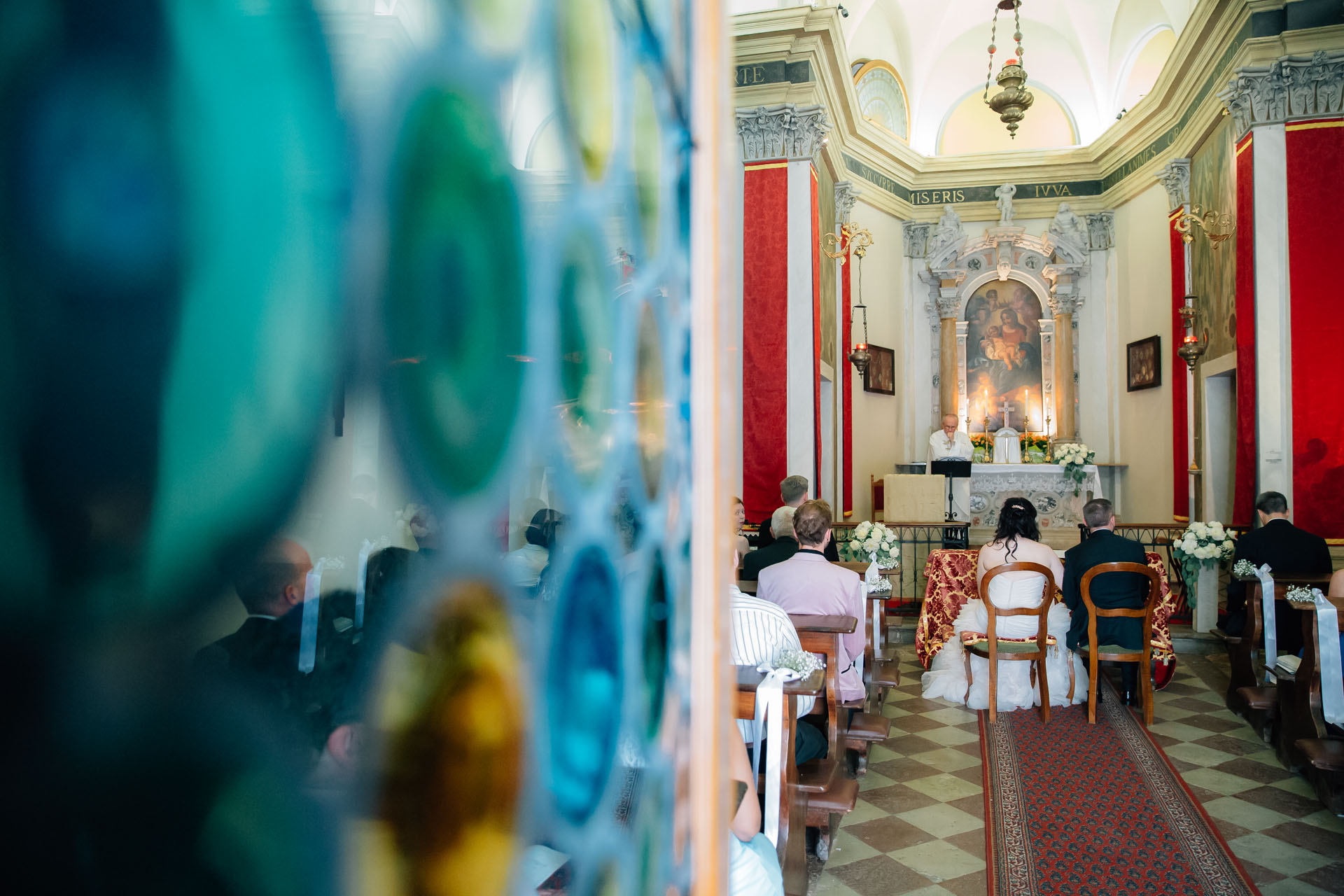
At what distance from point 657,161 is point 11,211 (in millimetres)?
765

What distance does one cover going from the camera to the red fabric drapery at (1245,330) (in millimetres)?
8000

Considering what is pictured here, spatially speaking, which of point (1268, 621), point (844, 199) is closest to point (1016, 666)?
point (1268, 621)

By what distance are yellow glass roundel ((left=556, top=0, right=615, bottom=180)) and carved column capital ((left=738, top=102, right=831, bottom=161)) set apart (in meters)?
8.56

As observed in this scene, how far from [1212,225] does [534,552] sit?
10.6 m

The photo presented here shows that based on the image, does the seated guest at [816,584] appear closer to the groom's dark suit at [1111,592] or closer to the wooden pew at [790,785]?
the wooden pew at [790,785]

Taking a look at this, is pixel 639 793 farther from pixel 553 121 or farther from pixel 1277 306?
pixel 1277 306

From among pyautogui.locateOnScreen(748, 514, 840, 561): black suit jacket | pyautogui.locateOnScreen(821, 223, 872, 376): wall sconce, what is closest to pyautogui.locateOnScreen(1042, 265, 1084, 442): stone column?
pyautogui.locateOnScreen(821, 223, 872, 376): wall sconce

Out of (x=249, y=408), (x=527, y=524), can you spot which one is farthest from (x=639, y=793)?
(x=249, y=408)

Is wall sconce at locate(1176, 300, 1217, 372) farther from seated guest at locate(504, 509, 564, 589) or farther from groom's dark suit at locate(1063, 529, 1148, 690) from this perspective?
seated guest at locate(504, 509, 564, 589)

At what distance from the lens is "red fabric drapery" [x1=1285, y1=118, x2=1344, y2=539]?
24.9ft

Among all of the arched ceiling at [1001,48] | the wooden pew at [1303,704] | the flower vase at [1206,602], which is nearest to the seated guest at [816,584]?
the wooden pew at [1303,704]

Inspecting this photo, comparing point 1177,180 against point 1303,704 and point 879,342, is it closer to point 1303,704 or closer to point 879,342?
point 879,342

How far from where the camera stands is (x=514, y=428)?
598 millimetres

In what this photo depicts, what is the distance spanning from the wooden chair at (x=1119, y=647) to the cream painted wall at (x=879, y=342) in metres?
7.11
